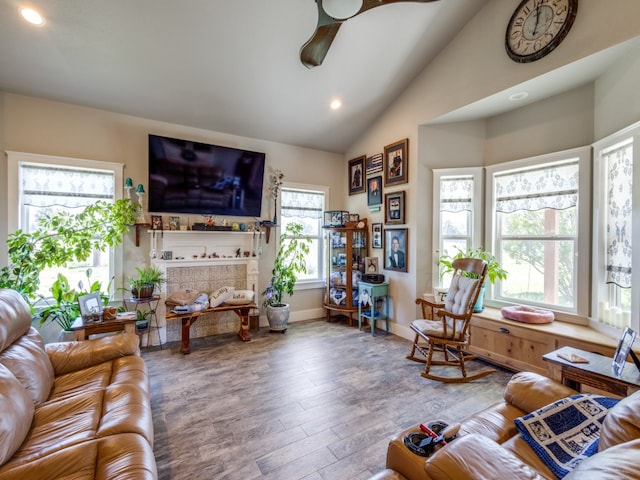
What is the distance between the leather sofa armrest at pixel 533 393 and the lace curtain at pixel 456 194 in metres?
2.59

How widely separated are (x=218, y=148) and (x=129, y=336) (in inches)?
105

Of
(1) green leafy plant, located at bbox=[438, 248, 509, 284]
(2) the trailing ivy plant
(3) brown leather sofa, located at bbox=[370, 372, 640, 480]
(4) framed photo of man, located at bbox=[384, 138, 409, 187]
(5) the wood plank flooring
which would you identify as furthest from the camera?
(4) framed photo of man, located at bbox=[384, 138, 409, 187]

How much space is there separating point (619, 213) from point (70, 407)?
4425 millimetres

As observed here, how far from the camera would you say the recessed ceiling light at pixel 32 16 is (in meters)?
2.49

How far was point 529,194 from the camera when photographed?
3.50m

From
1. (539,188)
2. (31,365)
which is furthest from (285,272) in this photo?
(539,188)

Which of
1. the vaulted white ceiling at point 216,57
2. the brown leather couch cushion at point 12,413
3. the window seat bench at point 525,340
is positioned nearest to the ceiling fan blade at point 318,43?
the vaulted white ceiling at point 216,57

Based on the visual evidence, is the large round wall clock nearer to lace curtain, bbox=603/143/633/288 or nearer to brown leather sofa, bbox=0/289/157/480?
lace curtain, bbox=603/143/633/288

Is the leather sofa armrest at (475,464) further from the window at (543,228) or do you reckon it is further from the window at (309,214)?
the window at (309,214)

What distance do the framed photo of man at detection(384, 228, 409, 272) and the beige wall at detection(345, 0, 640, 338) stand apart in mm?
103

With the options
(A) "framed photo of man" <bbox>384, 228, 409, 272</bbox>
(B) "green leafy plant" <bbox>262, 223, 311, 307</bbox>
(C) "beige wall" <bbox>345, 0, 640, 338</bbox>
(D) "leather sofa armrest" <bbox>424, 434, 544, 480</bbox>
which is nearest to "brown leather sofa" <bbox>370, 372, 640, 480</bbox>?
(D) "leather sofa armrest" <bbox>424, 434, 544, 480</bbox>

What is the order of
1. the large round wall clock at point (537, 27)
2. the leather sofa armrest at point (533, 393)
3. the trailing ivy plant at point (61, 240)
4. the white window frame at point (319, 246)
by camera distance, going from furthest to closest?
the white window frame at point (319, 246) < the trailing ivy plant at point (61, 240) < the large round wall clock at point (537, 27) < the leather sofa armrest at point (533, 393)

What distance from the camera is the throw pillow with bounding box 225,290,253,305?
13.0 feet

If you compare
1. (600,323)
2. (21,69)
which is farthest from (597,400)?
(21,69)
